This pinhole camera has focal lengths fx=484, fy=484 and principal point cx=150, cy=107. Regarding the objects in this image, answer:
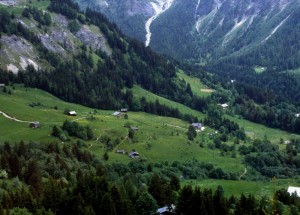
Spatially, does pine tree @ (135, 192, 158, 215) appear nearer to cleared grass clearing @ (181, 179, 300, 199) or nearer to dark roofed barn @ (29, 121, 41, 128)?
cleared grass clearing @ (181, 179, 300, 199)

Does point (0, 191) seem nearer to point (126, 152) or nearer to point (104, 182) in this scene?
point (104, 182)

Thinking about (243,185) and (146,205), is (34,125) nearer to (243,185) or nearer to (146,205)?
(243,185)

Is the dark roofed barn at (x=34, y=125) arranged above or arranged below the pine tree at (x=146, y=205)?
above

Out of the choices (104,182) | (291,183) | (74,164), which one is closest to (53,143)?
(74,164)

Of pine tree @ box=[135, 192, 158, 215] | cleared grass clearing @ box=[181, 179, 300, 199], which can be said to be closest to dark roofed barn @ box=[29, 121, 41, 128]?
cleared grass clearing @ box=[181, 179, 300, 199]

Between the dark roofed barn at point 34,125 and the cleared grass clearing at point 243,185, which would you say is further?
the dark roofed barn at point 34,125

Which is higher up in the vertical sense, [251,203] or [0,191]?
[251,203]

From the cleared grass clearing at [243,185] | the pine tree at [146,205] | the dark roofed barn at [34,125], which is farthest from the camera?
the dark roofed barn at [34,125]

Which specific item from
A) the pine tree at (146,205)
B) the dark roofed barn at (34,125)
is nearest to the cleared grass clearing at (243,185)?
the pine tree at (146,205)

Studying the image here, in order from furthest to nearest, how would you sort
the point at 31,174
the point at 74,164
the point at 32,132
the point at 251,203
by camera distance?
A: the point at 32,132 → the point at 74,164 → the point at 31,174 → the point at 251,203

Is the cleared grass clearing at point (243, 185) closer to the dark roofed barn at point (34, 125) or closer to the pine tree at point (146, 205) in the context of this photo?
the pine tree at point (146, 205)

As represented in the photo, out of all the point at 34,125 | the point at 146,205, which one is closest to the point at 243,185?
the point at 146,205
